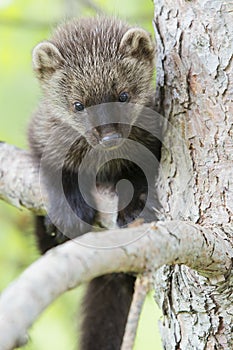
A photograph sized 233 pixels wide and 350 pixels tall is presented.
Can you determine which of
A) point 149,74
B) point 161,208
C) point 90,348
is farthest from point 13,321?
point 90,348

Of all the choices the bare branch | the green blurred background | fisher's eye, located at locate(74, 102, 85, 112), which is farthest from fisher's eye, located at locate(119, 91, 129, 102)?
the green blurred background

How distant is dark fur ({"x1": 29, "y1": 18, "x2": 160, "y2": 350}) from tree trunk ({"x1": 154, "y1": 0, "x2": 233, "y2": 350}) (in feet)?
1.11

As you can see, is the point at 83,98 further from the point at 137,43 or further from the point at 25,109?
the point at 25,109

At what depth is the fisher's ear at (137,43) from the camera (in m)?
3.23

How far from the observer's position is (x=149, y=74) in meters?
3.38

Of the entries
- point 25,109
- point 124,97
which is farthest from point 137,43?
point 25,109

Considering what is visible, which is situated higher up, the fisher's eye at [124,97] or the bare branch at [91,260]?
the fisher's eye at [124,97]

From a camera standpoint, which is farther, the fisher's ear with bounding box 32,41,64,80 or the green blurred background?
the green blurred background

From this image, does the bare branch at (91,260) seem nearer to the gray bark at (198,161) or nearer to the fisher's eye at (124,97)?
the gray bark at (198,161)

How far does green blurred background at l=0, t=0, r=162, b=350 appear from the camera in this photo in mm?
4625

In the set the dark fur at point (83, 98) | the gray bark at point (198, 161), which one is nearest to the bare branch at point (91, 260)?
the gray bark at point (198, 161)

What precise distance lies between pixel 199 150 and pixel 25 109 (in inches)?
91.0

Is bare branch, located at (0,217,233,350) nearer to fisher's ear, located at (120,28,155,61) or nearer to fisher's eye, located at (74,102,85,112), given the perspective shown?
fisher's eye, located at (74,102,85,112)

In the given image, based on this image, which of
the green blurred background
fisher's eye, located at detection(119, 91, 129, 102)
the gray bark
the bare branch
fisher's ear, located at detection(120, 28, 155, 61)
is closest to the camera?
the bare branch
